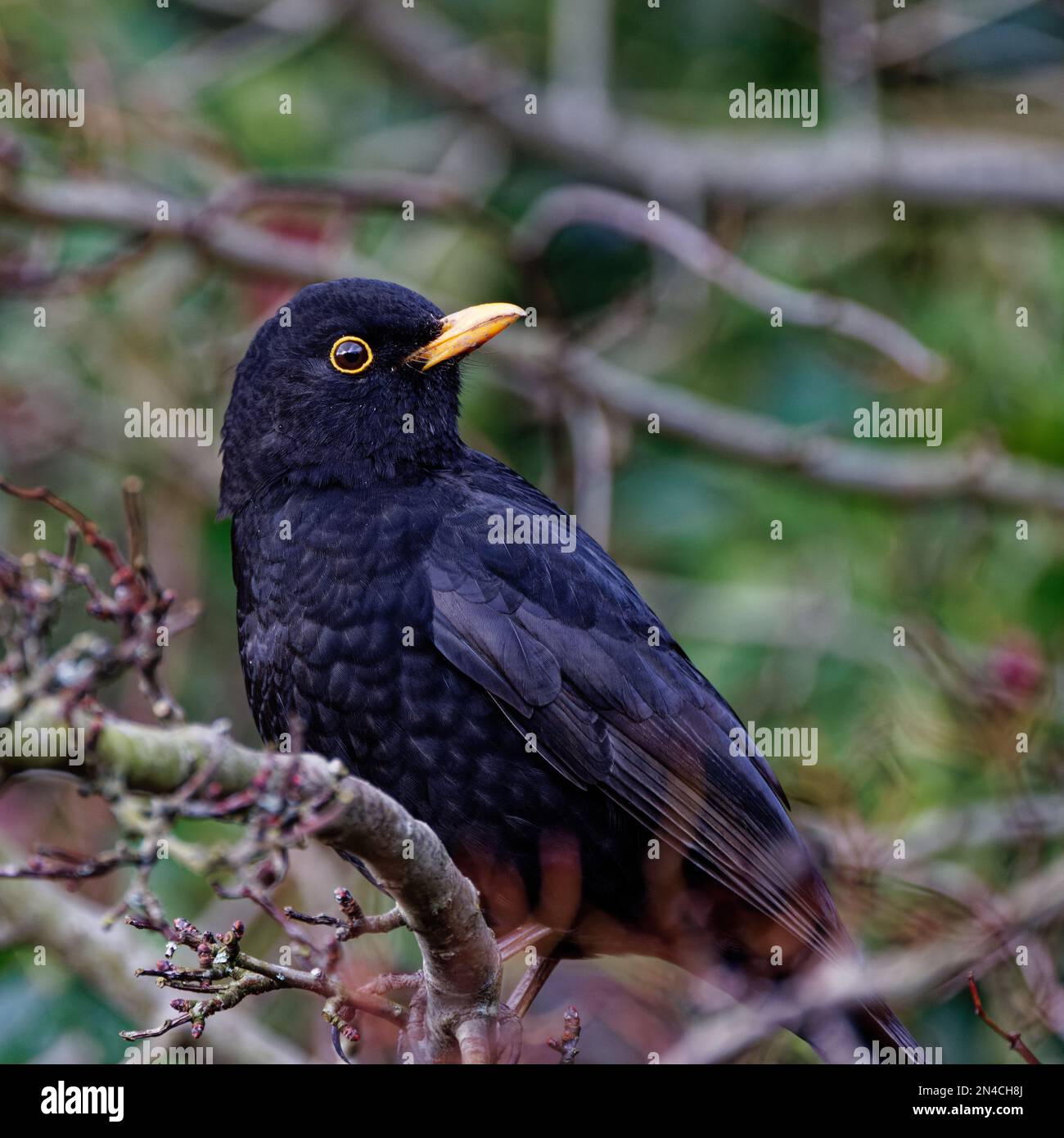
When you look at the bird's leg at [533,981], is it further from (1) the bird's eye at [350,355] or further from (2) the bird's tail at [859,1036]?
(1) the bird's eye at [350,355]

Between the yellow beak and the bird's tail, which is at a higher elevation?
the yellow beak

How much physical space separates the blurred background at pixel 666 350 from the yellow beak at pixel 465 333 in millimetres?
661

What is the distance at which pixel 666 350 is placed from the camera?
7.85m

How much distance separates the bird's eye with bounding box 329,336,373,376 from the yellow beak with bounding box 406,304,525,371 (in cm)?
12

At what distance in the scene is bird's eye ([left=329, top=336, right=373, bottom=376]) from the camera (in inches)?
172

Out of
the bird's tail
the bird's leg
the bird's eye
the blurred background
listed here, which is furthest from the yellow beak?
the bird's tail

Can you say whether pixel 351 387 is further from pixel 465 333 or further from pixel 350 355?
pixel 465 333

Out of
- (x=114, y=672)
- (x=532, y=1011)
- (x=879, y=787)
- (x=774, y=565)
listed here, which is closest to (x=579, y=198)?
(x=774, y=565)

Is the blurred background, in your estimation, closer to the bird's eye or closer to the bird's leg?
the bird's leg

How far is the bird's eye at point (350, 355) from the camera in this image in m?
4.37

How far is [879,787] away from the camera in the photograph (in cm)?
594

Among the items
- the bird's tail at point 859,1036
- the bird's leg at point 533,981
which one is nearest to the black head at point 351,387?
the bird's leg at point 533,981

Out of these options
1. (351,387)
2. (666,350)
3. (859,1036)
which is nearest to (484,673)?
(351,387)

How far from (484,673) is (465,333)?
102 cm
